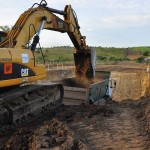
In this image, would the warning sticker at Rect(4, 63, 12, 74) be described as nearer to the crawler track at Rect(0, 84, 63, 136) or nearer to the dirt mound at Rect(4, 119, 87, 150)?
the crawler track at Rect(0, 84, 63, 136)

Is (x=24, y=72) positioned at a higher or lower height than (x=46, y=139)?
higher

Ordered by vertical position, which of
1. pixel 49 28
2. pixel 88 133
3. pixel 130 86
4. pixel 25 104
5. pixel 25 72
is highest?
pixel 49 28

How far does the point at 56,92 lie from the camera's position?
12188mm

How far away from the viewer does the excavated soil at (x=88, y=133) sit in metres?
7.77

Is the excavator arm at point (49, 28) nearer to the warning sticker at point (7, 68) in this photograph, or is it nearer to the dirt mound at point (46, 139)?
the warning sticker at point (7, 68)

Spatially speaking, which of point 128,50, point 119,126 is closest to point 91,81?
point 119,126

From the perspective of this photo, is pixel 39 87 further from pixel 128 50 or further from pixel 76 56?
pixel 128 50

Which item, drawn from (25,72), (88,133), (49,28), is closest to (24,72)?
(25,72)

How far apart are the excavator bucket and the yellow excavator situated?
6.33ft

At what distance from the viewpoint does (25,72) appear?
32.7 feet

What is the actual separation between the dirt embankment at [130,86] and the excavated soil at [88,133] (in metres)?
10.8

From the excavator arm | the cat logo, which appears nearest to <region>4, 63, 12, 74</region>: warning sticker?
the cat logo

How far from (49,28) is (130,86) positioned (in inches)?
547

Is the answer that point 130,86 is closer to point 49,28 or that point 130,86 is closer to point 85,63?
point 85,63
